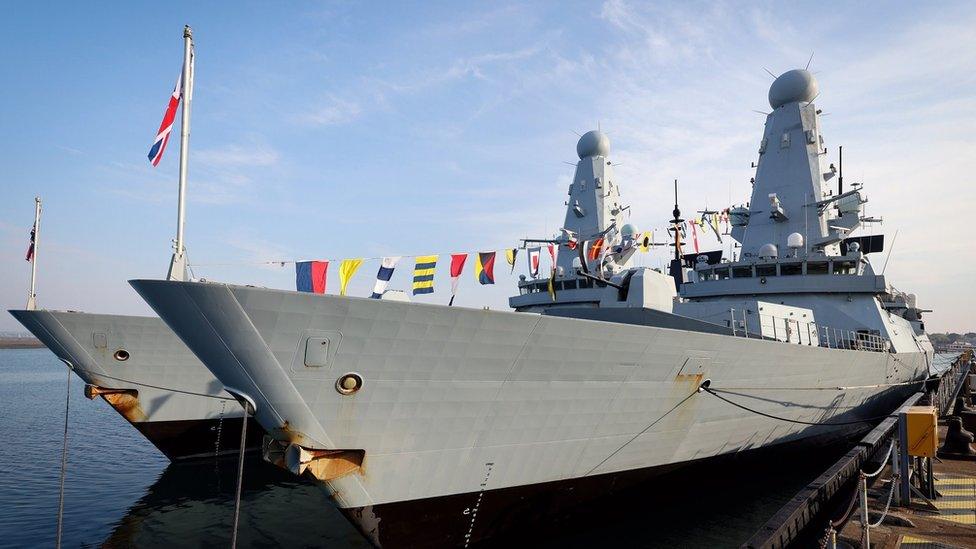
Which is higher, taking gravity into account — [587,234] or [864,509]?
[587,234]

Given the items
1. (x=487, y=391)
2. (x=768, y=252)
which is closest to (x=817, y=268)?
(x=768, y=252)

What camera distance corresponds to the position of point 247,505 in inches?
380

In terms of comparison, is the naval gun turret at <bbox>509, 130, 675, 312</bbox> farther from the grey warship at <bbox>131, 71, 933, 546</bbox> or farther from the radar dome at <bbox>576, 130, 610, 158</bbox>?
the grey warship at <bbox>131, 71, 933, 546</bbox>

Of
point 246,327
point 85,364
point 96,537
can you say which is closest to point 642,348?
point 246,327

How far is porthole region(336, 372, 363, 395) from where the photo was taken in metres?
5.20

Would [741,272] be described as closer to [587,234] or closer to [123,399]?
[587,234]

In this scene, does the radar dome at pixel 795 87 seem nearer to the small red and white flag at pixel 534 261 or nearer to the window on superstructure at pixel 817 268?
the window on superstructure at pixel 817 268

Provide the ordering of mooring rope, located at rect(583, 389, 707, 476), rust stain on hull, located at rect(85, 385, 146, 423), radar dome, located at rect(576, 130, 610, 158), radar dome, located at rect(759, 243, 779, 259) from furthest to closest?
radar dome, located at rect(576, 130, 610, 158)
radar dome, located at rect(759, 243, 779, 259)
rust stain on hull, located at rect(85, 385, 146, 423)
mooring rope, located at rect(583, 389, 707, 476)

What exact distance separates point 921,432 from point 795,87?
48.6 feet

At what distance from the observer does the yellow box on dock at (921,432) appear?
6.02 m

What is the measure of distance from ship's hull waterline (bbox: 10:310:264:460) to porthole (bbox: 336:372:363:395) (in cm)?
658

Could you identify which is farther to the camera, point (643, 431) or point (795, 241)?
point (795, 241)

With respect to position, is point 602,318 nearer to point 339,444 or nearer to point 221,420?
point 339,444

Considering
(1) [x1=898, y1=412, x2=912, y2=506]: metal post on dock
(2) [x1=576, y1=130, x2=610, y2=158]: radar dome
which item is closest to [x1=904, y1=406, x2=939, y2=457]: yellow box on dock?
(1) [x1=898, y1=412, x2=912, y2=506]: metal post on dock
